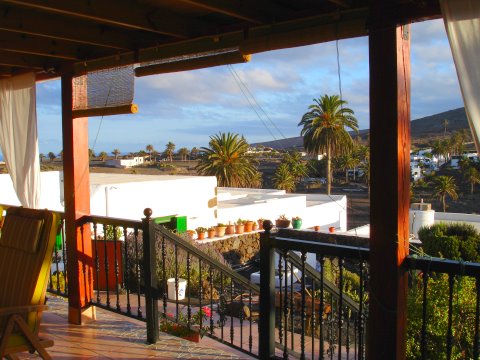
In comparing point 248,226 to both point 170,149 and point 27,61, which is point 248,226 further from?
point 170,149

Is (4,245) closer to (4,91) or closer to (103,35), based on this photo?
(103,35)

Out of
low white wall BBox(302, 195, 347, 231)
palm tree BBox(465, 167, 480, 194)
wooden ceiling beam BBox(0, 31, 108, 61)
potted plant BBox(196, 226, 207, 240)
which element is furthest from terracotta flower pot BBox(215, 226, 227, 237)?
palm tree BBox(465, 167, 480, 194)

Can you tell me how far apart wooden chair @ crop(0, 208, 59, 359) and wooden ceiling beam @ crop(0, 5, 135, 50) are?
122cm

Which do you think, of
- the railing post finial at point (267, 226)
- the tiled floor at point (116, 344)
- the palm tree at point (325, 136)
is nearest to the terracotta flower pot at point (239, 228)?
the palm tree at point (325, 136)

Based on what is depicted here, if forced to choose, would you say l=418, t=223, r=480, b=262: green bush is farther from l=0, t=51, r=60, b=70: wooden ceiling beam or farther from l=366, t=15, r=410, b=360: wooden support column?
l=366, t=15, r=410, b=360: wooden support column

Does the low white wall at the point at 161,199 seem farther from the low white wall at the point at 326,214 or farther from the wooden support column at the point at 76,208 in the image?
the wooden support column at the point at 76,208

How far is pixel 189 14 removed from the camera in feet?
10.3

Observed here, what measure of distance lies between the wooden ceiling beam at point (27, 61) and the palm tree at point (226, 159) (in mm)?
25530

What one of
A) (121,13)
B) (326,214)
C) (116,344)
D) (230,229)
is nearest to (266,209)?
(230,229)

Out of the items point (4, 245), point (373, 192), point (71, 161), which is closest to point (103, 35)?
point (71, 161)

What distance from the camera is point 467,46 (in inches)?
81.4

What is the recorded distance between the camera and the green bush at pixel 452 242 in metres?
13.3

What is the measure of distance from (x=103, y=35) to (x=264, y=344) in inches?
95.9

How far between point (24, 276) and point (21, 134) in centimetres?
223
